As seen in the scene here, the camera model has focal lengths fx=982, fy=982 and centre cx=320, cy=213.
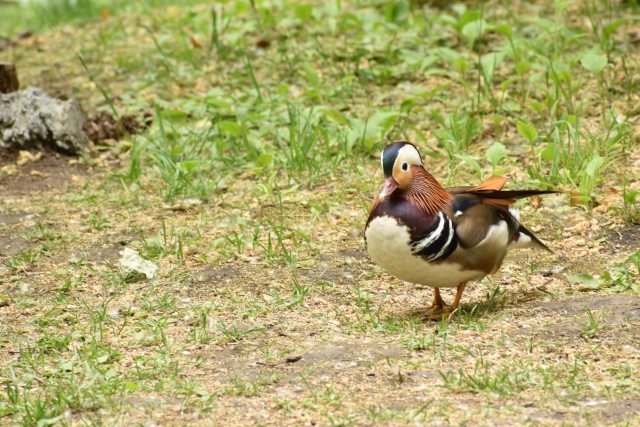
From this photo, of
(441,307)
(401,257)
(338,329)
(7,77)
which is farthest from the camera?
(7,77)

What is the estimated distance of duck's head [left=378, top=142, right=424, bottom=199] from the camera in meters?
4.02

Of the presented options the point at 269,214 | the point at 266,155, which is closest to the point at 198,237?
the point at 269,214

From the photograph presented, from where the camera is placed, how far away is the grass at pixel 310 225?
353 cm

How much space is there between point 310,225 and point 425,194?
4.90ft

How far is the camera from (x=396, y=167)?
402 cm

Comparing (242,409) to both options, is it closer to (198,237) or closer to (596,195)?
(198,237)

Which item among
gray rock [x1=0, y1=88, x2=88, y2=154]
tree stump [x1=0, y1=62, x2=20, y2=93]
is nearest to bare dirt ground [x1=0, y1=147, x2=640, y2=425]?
gray rock [x1=0, y1=88, x2=88, y2=154]

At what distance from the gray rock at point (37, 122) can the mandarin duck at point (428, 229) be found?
10.7 ft

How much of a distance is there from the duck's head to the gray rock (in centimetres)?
329

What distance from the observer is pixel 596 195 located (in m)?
5.44

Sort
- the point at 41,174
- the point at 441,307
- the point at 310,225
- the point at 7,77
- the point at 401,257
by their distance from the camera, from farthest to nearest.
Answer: the point at 7,77
the point at 41,174
the point at 310,225
the point at 441,307
the point at 401,257

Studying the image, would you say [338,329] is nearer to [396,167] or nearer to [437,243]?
[437,243]

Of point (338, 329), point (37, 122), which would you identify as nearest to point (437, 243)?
point (338, 329)

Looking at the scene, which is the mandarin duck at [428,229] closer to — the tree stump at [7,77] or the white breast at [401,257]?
the white breast at [401,257]
